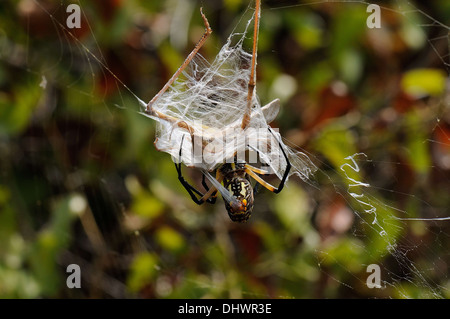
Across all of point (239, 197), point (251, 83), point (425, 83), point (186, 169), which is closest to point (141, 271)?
point (186, 169)

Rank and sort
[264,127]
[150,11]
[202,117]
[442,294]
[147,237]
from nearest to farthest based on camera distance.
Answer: [264,127]
[202,117]
[442,294]
[150,11]
[147,237]

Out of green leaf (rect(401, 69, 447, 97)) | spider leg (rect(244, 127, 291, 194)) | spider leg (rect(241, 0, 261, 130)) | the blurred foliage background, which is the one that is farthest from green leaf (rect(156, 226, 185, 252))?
green leaf (rect(401, 69, 447, 97))

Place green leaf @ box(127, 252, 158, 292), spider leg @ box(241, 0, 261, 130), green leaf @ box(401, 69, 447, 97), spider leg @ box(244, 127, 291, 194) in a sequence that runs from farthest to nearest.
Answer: green leaf @ box(127, 252, 158, 292)
green leaf @ box(401, 69, 447, 97)
spider leg @ box(244, 127, 291, 194)
spider leg @ box(241, 0, 261, 130)

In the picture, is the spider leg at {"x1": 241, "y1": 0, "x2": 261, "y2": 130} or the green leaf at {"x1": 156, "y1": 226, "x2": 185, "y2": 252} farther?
the green leaf at {"x1": 156, "y1": 226, "x2": 185, "y2": 252}

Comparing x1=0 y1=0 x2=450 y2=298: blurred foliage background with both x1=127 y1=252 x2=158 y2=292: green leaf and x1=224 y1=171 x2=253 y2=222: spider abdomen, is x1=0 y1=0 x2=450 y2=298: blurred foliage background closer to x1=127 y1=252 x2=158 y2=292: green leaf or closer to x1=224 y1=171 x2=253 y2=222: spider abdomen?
x1=127 y1=252 x2=158 y2=292: green leaf

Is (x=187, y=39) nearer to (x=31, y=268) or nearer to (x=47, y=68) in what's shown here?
(x=47, y=68)

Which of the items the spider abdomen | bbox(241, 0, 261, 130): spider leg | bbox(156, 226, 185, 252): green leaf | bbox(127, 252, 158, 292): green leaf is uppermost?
bbox(241, 0, 261, 130): spider leg

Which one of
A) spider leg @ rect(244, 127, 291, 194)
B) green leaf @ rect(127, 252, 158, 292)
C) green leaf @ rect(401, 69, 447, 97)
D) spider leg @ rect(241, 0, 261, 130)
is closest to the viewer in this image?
spider leg @ rect(241, 0, 261, 130)

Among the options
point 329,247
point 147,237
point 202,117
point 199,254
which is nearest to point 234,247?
point 199,254

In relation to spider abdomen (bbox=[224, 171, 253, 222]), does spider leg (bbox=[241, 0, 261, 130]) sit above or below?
above
